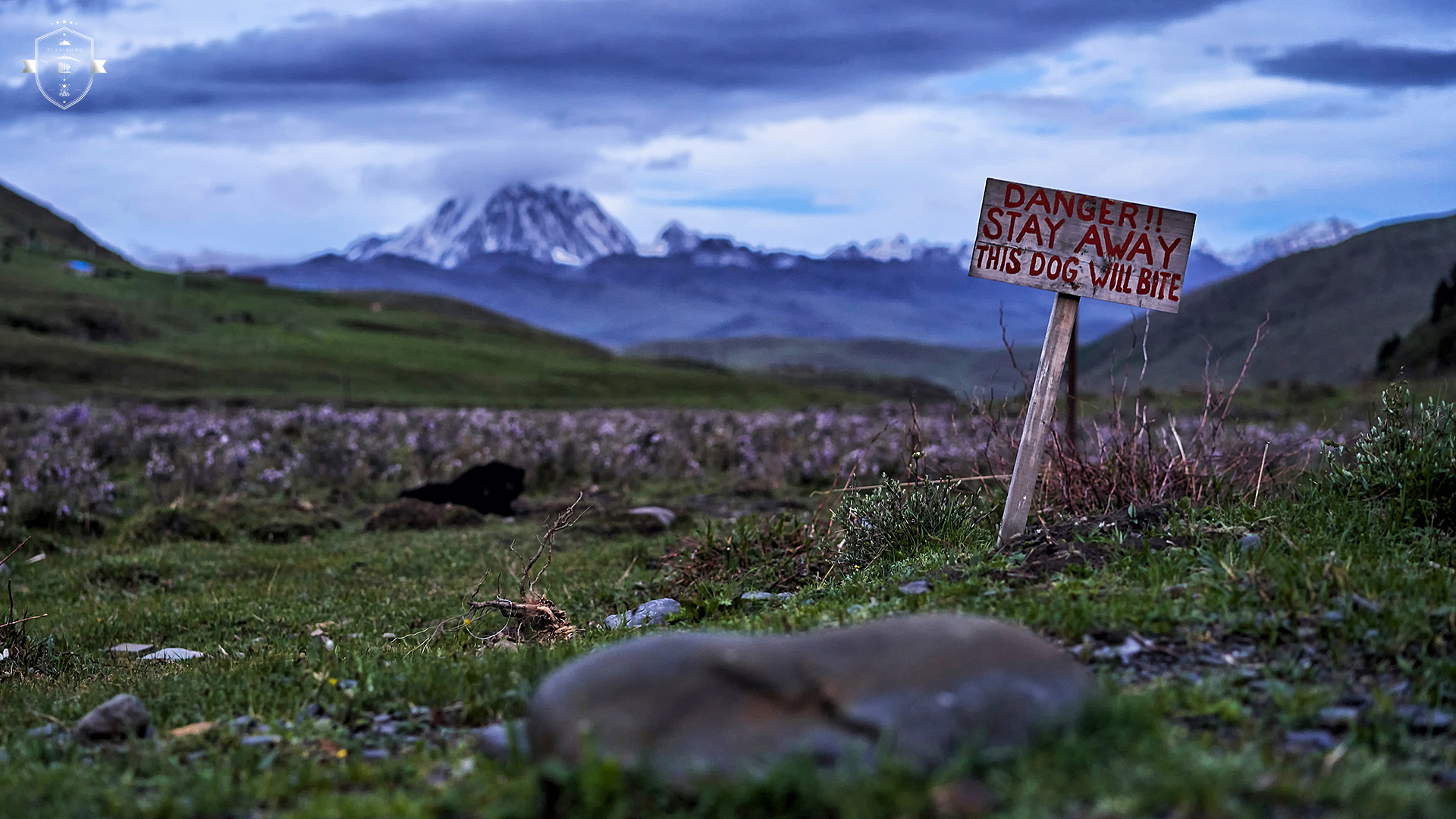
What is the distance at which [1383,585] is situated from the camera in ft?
17.8

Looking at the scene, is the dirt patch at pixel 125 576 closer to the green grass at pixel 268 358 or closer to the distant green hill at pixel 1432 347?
the green grass at pixel 268 358

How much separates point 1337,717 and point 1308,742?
0.30 metres

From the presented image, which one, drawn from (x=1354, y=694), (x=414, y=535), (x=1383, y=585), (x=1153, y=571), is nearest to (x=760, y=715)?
(x=1354, y=694)

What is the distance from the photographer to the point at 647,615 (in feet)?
26.6

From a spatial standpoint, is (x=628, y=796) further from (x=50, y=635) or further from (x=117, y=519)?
(x=117, y=519)

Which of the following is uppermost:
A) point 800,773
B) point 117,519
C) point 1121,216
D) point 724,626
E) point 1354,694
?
point 1121,216

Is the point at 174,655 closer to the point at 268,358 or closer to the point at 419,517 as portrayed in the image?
the point at 419,517

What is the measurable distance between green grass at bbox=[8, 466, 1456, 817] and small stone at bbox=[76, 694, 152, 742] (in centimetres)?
18

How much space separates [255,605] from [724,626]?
5.71 m

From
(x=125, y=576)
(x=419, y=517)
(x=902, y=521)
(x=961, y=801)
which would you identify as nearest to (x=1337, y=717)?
(x=961, y=801)

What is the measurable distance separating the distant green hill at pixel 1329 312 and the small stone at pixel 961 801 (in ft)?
504

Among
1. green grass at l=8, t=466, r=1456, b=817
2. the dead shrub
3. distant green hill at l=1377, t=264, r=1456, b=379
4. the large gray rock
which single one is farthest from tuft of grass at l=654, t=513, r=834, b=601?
distant green hill at l=1377, t=264, r=1456, b=379

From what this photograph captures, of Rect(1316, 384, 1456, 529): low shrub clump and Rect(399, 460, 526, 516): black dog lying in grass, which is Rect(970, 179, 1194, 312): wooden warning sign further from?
Rect(399, 460, 526, 516): black dog lying in grass

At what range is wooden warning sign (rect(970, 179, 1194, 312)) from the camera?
298 inches
